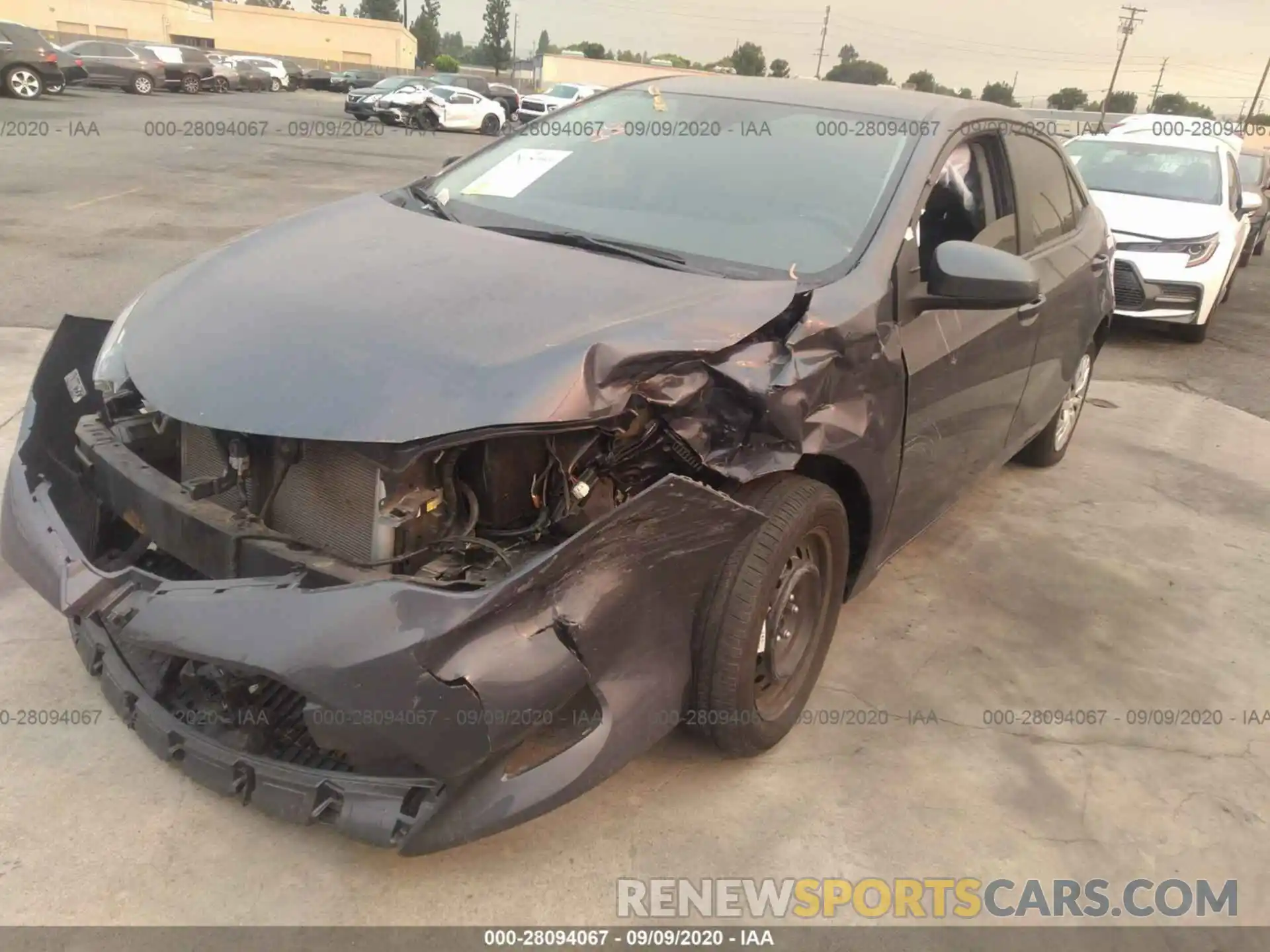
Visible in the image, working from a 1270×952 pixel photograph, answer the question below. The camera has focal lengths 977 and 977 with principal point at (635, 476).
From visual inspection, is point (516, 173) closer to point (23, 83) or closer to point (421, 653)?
point (421, 653)

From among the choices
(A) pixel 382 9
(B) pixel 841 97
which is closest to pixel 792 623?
(B) pixel 841 97

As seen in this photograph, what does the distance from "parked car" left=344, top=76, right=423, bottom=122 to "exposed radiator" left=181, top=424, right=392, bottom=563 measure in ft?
90.6

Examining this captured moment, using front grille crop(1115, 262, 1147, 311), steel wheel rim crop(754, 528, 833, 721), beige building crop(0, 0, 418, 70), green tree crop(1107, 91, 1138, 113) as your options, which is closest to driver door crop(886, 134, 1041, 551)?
steel wheel rim crop(754, 528, 833, 721)

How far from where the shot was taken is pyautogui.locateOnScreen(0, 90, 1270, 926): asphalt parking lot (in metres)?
2.27

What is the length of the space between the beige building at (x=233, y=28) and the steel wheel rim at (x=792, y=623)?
56569 millimetres

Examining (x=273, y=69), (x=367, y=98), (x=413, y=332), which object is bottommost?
(x=273, y=69)

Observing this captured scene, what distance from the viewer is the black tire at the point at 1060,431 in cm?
495

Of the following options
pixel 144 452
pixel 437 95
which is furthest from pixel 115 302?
pixel 437 95

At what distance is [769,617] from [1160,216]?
7.40 metres

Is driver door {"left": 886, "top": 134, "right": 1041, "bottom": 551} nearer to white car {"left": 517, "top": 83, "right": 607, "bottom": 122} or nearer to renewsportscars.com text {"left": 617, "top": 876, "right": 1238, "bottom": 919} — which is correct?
renewsportscars.com text {"left": 617, "top": 876, "right": 1238, "bottom": 919}

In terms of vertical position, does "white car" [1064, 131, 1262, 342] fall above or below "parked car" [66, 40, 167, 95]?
above

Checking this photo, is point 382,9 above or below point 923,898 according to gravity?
above

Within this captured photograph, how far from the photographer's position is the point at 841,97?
3566 millimetres

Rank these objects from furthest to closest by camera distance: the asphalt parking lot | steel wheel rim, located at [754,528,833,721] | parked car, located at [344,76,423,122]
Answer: parked car, located at [344,76,423,122] → steel wheel rim, located at [754,528,833,721] → the asphalt parking lot
